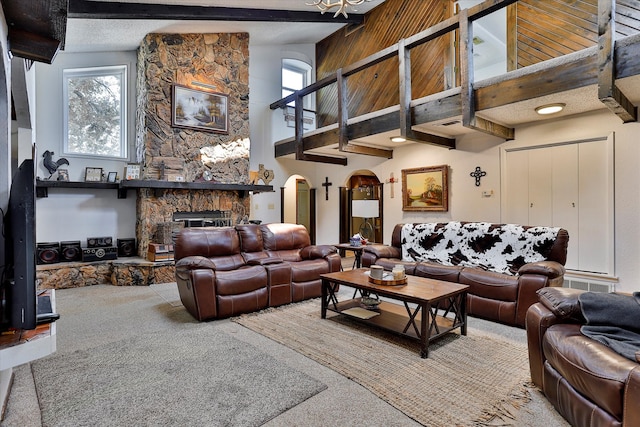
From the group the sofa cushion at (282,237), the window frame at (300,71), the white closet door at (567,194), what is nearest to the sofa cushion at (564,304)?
the white closet door at (567,194)

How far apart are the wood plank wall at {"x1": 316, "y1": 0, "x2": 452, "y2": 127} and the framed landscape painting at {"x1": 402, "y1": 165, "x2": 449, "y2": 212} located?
1.34 metres

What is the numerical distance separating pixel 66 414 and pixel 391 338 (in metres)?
2.31

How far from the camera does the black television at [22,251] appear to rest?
4.02ft

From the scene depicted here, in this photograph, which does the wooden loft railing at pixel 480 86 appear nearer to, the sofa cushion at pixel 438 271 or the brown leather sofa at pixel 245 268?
the sofa cushion at pixel 438 271

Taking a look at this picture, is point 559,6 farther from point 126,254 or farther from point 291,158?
point 126,254

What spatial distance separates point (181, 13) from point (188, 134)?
1950 mm

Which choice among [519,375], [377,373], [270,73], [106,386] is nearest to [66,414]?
[106,386]

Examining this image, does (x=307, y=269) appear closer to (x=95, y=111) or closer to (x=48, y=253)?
(x=48, y=253)

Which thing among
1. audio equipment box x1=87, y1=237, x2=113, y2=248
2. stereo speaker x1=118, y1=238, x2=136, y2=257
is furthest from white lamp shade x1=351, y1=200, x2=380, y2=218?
audio equipment box x1=87, y1=237, x2=113, y2=248

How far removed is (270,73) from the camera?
25.5 feet

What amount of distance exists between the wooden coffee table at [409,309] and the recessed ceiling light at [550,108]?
2.38m

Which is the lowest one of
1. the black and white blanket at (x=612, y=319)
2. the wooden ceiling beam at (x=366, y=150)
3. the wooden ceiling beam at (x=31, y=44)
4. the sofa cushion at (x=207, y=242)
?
the black and white blanket at (x=612, y=319)

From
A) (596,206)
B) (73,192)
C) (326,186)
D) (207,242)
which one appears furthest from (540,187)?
(73,192)

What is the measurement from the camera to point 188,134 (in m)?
6.24
